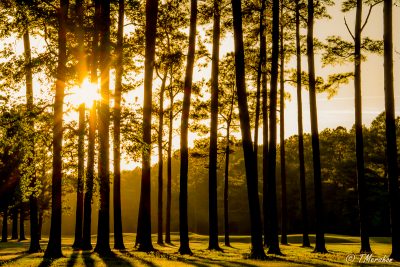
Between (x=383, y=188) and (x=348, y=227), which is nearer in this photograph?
(x=383, y=188)

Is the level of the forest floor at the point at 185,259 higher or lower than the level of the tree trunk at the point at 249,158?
lower

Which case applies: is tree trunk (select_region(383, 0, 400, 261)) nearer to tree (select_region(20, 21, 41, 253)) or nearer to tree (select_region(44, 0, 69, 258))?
tree (select_region(44, 0, 69, 258))

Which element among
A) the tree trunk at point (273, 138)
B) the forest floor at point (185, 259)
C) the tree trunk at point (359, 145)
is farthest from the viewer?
the tree trunk at point (359, 145)

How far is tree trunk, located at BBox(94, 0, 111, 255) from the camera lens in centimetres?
1847

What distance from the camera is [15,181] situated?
129 ft

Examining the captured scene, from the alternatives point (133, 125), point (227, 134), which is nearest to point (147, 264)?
point (133, 125)

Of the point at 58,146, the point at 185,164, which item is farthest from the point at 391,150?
the point at 58,146

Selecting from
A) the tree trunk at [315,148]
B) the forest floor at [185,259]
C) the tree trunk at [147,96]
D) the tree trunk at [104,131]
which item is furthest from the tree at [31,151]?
the tree trunk at [315,148]

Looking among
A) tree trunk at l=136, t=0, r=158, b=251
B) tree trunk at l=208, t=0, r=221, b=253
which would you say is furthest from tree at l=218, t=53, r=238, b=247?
tree trunk at l=136, t=0, r=158, b=251

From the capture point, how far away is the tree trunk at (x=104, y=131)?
18469 mm

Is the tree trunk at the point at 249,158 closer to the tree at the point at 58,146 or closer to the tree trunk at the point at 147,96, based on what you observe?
the tree trunk at the point at 147,96

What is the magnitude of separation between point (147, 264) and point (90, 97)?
902 cm

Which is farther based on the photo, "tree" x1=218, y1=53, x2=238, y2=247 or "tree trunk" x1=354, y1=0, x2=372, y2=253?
"tree" x1=218, y1=53, x2=238, y2=247

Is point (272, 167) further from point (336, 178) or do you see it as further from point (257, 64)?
point (336, 178)
